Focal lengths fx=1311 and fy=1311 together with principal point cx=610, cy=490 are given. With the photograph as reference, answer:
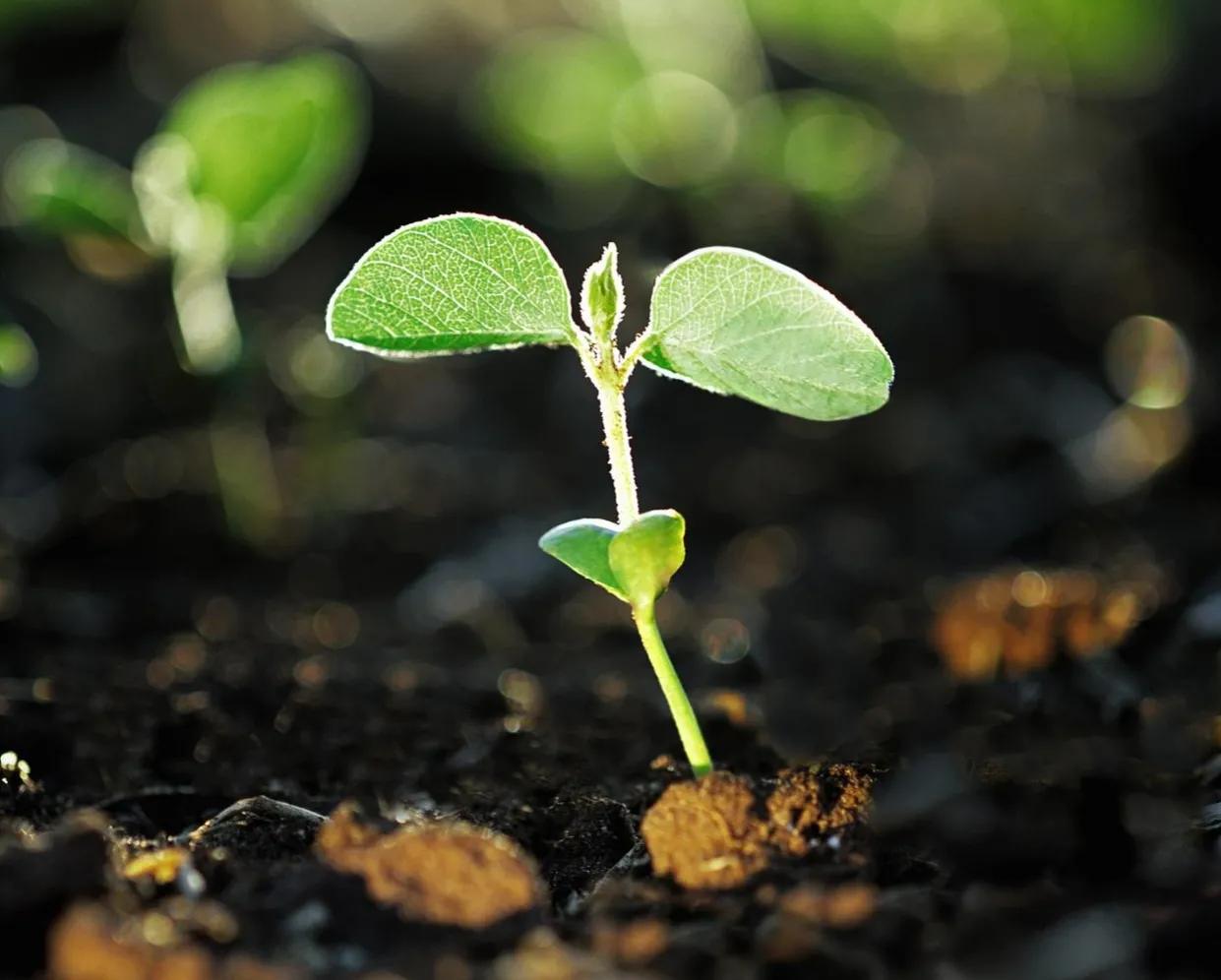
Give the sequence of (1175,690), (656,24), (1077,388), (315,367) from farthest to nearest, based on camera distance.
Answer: (656,24), (1077,388), (315,367), (1175,690)

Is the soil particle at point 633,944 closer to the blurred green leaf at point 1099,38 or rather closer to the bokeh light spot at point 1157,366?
the bokeh light spot at point 1157,366

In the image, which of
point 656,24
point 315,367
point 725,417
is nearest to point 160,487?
point 315,367

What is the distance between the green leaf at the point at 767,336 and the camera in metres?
0.84

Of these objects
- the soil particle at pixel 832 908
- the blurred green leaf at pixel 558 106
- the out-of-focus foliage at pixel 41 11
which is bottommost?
the out-of-focus foliage at pixel 41 11

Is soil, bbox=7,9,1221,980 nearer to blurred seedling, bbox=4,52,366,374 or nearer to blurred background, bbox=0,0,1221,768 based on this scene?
blurred background, bbox=0,0,1221,768

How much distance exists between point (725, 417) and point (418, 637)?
0.92 metres

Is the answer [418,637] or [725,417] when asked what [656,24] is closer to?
[725,417]

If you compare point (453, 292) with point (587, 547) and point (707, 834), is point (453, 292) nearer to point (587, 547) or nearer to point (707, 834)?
point (587, 547)

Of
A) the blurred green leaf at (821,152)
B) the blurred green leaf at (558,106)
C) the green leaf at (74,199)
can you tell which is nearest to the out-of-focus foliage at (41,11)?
the blurred green leaf at (558,106)

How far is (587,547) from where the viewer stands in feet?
2.81

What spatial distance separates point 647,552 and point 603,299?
188 mm

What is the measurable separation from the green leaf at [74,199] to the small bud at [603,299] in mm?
1127

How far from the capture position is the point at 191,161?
1.84 meters

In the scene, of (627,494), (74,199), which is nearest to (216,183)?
(74,199)
